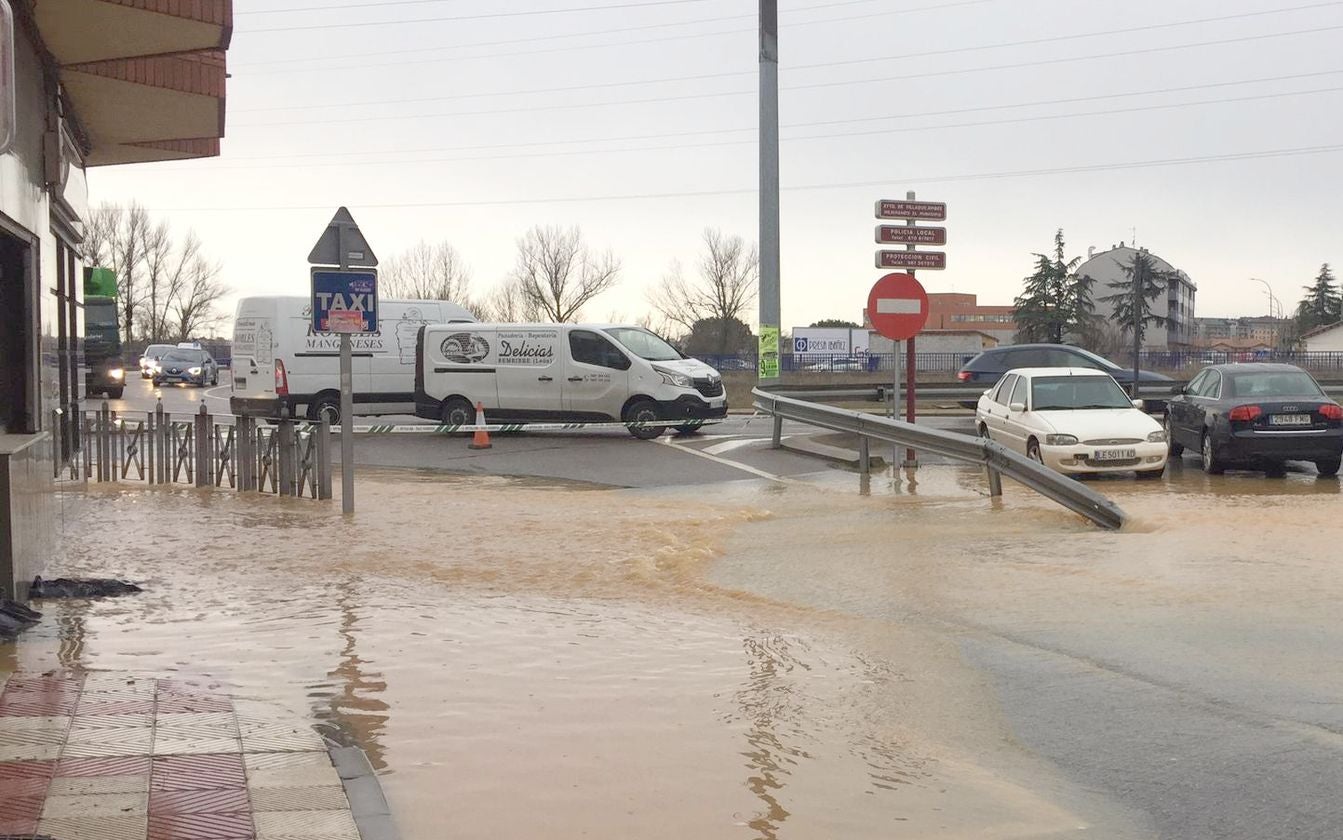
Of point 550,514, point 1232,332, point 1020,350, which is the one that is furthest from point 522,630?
point 1232,332

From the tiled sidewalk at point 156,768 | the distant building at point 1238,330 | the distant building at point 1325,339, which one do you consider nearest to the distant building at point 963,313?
the distant building at point 1238,330

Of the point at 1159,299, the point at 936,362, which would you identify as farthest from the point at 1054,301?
the point at 1159,299

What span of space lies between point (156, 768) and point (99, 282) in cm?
1422

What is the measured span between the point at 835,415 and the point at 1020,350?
13.5 meters

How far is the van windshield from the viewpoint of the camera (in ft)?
72.7

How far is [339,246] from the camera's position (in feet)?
44.7

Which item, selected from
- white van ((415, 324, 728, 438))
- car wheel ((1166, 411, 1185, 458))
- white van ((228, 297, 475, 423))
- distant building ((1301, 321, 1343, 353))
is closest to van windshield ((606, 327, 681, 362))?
white van ((415, 324, 728, 438))

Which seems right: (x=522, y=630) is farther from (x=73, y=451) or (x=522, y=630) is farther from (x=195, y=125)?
(x=195, y=125)

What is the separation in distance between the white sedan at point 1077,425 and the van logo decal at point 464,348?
884 cm

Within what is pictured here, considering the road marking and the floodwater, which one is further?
the road marking

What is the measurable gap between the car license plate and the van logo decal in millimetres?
10801

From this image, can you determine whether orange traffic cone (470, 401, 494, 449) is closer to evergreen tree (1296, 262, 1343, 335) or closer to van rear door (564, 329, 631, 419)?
van rear door (564, 329, 631, 419)

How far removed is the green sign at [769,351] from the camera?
2552cm

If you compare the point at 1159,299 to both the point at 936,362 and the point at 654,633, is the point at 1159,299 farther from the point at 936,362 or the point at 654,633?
the point at 654,633
